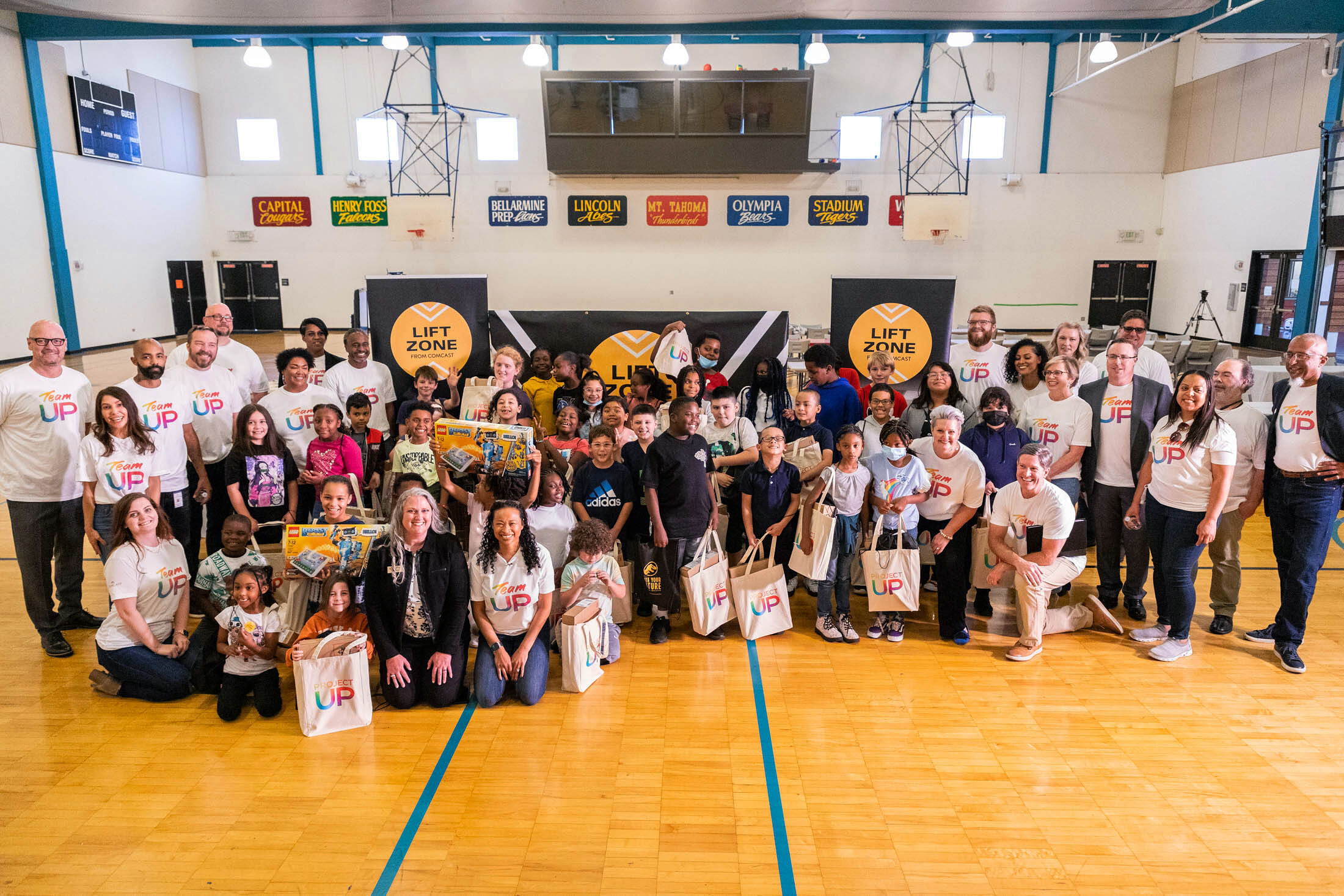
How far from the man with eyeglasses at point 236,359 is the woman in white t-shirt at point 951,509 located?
4.81 metres

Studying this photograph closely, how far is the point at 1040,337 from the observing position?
19016 millimetres

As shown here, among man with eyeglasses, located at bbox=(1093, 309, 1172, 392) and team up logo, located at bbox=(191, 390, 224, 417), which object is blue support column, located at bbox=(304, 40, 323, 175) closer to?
team up logo, located at bbox=(191, 390, 224, 417)

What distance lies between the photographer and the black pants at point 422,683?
4461mm

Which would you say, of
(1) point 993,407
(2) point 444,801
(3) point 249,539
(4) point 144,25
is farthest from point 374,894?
(4) point 144,25

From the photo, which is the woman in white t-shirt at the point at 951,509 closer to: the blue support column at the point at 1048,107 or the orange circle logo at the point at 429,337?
the orange circle logo at the point at 429,337

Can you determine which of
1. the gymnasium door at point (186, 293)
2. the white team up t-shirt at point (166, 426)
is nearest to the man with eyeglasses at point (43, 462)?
the white team up t-shirt at point (166, 426)

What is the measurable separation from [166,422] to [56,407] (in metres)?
0.58

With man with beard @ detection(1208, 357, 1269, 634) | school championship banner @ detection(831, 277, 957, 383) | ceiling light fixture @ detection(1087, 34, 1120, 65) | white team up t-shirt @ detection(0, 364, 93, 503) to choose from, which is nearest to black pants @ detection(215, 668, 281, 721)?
white team up t-shirt @ detection(0, 364, 93, 503)

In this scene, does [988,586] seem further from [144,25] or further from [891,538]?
[144,25]

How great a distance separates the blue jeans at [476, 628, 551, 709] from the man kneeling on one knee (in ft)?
9.32

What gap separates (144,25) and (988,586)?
381 inches

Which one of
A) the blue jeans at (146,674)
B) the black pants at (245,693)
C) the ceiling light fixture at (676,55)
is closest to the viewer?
the black pants at (245,693)

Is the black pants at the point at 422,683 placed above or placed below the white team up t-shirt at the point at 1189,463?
below

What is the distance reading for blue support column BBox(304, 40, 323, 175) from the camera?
19.3 meters
